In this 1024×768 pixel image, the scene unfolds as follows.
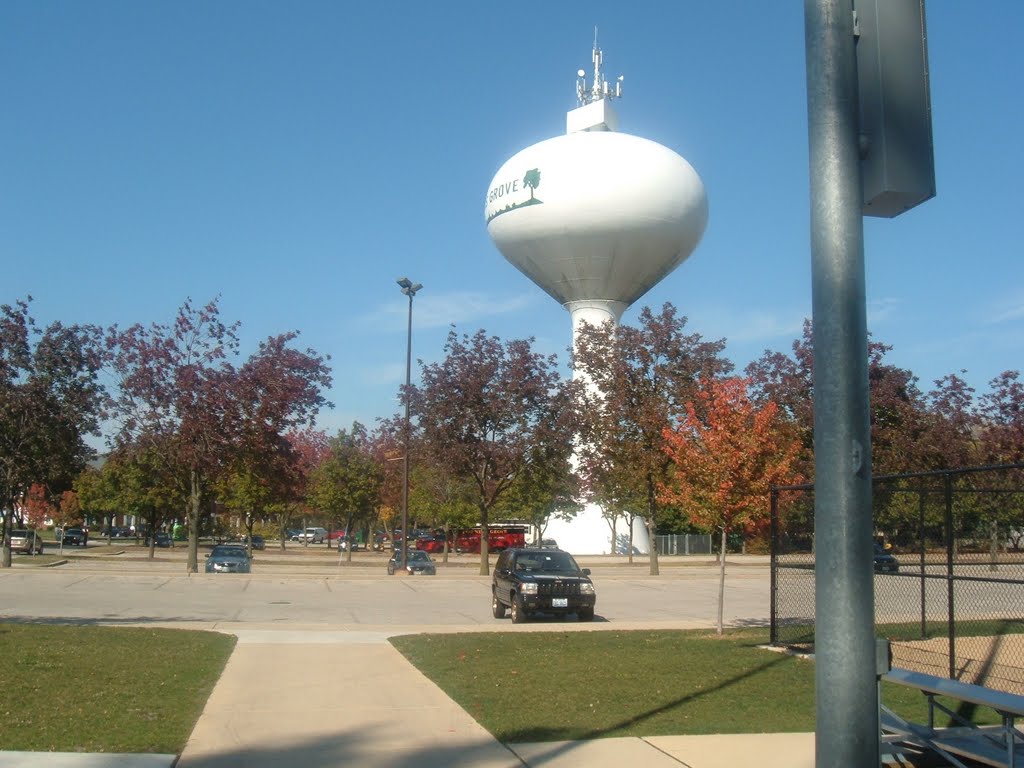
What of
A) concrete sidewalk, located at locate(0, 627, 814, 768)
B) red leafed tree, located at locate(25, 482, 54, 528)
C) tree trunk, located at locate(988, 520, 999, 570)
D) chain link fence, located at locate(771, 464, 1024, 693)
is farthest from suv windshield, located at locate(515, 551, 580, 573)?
red leafed tree, located at locate(25, 482, 54, 528)

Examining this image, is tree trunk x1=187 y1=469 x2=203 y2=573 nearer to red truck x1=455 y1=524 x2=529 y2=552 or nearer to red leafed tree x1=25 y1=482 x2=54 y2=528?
red truck x1=455 y1=524 x2=529 y2=552

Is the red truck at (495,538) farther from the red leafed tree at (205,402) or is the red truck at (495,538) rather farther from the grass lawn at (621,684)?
the grass lawn at (621,684)

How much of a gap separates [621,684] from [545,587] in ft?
30.0

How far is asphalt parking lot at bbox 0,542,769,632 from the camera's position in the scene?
20484 millimetres

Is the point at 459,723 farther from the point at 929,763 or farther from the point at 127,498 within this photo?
the point at 127,498

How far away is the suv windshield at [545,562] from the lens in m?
21.8

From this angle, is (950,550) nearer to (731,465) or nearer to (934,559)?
(731,465)

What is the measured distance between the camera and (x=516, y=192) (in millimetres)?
53594

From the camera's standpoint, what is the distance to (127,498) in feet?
206

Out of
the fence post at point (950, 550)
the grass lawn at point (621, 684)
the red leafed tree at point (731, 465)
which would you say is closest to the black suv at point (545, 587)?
the grass lawn at point (621, 684)

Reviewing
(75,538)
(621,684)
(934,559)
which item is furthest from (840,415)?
(75,538)

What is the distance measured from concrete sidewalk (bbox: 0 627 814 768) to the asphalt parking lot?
7.44m

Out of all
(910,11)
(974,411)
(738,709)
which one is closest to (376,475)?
(974,411)

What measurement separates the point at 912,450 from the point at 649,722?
25.6 m
